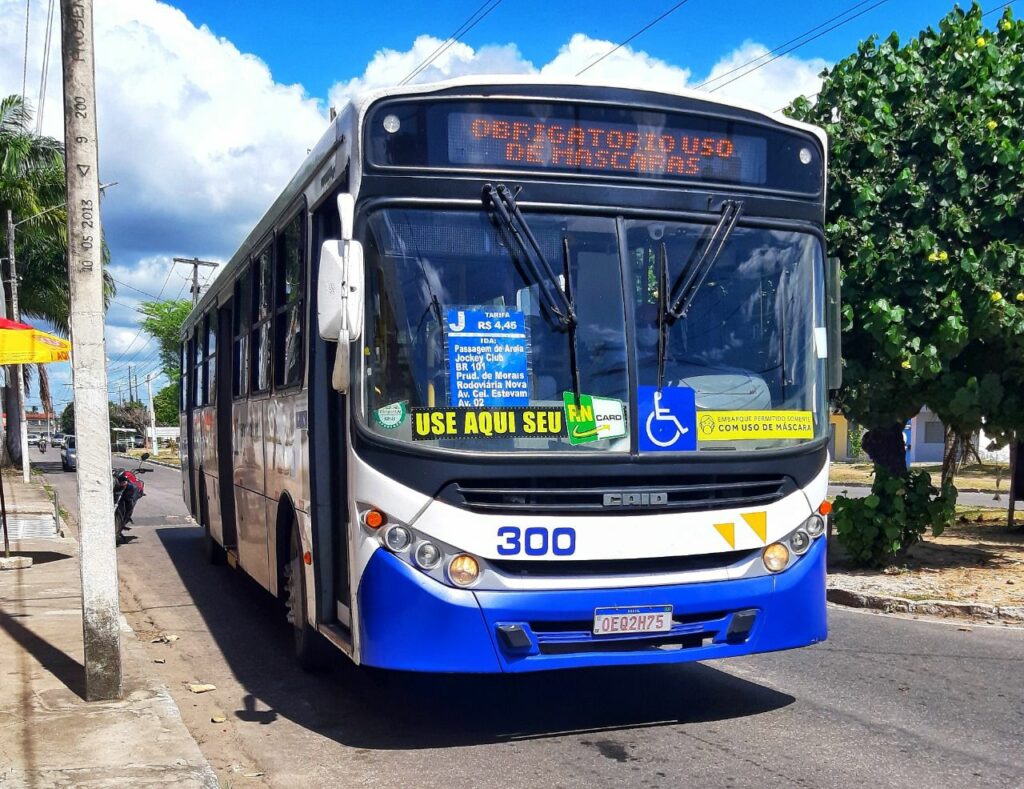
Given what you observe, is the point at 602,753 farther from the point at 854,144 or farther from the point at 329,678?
the point at 854,144

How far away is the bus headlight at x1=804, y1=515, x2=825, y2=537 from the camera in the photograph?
20.0ft

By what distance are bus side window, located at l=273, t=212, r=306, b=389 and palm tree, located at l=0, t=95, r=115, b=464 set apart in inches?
1118

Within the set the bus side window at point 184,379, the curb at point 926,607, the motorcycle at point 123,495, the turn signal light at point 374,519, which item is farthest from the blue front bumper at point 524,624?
the motorcycle at point 123,495

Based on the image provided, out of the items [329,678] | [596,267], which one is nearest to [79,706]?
[329,678]

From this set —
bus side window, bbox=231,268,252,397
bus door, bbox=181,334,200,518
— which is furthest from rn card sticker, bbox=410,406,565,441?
bus door, bbox=181,334,200,518

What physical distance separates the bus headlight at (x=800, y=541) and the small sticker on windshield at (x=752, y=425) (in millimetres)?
517

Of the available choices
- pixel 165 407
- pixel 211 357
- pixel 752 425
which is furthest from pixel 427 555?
pixel 165 407

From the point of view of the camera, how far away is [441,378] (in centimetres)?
555

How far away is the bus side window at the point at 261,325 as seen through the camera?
8.25m

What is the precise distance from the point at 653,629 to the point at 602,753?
25.7 inches

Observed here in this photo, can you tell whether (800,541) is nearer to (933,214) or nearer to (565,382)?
(565,382)

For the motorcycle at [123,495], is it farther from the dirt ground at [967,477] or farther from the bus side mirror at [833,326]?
the dirt ground at [967,477]

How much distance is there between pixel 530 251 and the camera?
5660 mm

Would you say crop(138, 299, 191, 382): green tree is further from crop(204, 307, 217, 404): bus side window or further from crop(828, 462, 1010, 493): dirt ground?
crop(204, 307, 217, 404): bus side window
